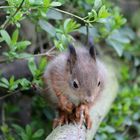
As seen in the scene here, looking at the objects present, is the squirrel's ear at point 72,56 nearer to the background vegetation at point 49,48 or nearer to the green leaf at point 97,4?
the background vegetation at point 49,48

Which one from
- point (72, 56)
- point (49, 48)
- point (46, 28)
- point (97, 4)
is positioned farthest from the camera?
point (49, 48)

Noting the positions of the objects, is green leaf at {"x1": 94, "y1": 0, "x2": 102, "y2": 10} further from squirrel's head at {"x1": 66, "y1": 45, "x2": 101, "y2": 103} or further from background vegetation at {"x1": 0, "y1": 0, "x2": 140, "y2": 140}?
squirrel's head at {"x1": 66, "y1": 45, "x2": 101, "y2": 103}

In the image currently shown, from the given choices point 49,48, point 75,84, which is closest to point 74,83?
point 75,84

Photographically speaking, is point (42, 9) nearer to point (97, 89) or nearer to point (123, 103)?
point (97, 89)

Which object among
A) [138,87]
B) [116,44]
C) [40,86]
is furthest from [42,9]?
[138,87]

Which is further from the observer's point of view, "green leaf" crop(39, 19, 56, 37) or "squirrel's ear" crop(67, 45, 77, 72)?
"green leaf" crop(39, 19, 56, 37)

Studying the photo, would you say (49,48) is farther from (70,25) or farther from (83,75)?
(83,75)

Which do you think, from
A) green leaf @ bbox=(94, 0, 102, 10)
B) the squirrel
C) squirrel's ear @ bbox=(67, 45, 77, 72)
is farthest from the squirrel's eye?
green leaf @ bbox=(94, 0, 102, 10)
